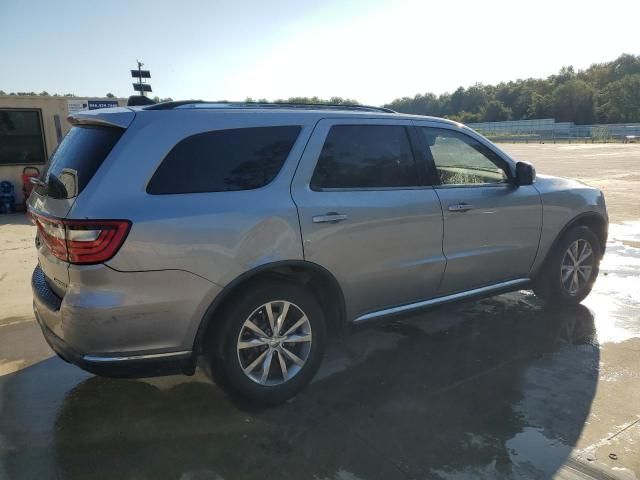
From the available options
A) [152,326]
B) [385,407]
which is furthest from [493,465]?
[152,326]

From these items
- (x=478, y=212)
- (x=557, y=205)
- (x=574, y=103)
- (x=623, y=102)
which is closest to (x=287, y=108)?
(x=478, y=212)

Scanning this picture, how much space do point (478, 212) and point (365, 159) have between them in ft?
3.64

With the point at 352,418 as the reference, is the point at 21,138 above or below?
above

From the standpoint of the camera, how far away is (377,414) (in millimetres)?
3127

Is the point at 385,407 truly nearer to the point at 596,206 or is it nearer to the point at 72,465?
the point at 72,465

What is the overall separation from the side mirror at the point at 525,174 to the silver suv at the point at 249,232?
27cm

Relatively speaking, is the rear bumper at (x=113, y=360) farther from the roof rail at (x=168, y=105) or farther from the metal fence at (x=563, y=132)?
the metal fence at (x=563, y=132)

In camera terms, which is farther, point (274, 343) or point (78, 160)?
point (274, 343)

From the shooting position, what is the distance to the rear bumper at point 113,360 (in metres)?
2.71

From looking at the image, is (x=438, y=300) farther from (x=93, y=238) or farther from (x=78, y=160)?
(x=78, y=160)

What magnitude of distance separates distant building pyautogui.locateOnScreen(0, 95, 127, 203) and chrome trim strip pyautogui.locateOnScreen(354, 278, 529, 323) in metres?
8.91

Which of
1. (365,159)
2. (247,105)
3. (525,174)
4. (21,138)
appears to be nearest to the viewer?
(247,105)

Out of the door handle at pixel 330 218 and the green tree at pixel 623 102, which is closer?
the door handle at pixel 330 218

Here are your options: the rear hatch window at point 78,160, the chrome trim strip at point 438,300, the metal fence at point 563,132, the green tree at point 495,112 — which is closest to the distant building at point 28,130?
the rear hatch window at point 78,160
